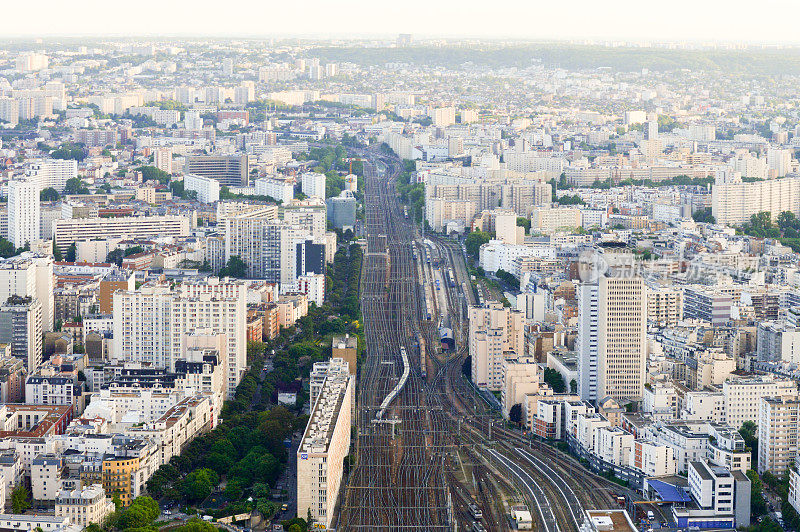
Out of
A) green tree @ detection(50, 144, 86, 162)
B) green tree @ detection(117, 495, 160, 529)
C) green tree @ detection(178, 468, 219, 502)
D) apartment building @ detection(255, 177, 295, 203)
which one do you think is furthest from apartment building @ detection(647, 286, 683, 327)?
green tree @ detection(50, 144, 86, 162)

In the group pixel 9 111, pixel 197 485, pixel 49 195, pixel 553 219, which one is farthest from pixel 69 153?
pixel 197 485

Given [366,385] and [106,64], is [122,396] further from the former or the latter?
[106,64]

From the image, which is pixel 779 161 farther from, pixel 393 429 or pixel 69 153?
pixel 393 429

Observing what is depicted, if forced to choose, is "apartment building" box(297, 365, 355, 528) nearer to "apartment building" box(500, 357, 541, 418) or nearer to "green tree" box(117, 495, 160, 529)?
"green tree" box(117, 495, 160, 529)

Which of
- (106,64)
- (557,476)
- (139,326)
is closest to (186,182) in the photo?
(139,326)

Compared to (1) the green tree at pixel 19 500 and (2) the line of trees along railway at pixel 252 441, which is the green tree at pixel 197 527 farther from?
(1) the green tree at pixel 19 500
